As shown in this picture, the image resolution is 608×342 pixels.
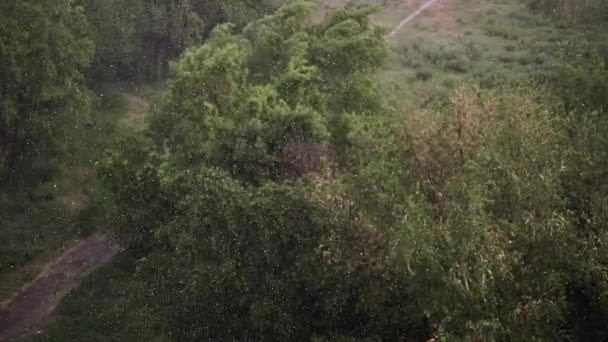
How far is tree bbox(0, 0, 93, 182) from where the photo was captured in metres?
29.0

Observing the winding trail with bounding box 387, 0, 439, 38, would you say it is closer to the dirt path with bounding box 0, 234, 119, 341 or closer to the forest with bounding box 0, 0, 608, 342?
the forest with bounding box 0, 0, 608, 342

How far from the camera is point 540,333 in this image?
42.2ft

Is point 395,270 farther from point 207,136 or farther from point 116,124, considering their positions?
point 116,124

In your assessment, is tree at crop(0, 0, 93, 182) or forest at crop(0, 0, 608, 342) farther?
tree at crop(0, 0, 93, 182)

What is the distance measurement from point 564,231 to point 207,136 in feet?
40.8

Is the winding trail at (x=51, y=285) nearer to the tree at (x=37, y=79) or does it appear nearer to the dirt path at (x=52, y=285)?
the dirt path at (x=52, y=285)

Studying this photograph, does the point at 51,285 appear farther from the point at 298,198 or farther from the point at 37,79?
the point at 298,198

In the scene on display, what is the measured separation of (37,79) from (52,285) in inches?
387

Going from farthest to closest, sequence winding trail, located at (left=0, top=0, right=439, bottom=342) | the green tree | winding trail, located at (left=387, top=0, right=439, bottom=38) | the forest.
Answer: winding trail, located at (left=387, top=0, right=439, bottom=38), the green tree, winding trail, located at (left=0, top=0, right=439, bottom=342), the forest

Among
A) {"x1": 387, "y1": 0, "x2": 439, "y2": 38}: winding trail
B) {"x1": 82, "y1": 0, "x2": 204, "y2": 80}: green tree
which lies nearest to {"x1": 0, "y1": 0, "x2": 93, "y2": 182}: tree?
{"x1": 82, "y1": 0, "x2": 204, "y2": 80}: green tree

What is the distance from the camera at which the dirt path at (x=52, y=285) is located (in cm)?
2458

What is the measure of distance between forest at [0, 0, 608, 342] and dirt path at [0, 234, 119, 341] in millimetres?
79

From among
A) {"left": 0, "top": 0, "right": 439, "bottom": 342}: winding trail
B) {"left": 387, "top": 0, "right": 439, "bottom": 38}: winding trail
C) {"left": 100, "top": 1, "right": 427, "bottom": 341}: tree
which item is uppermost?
{"left": 100, "top": 1, "right": 427, "bottom": 341}: tree

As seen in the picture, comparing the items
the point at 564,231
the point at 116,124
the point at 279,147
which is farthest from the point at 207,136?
the point at 116,124
